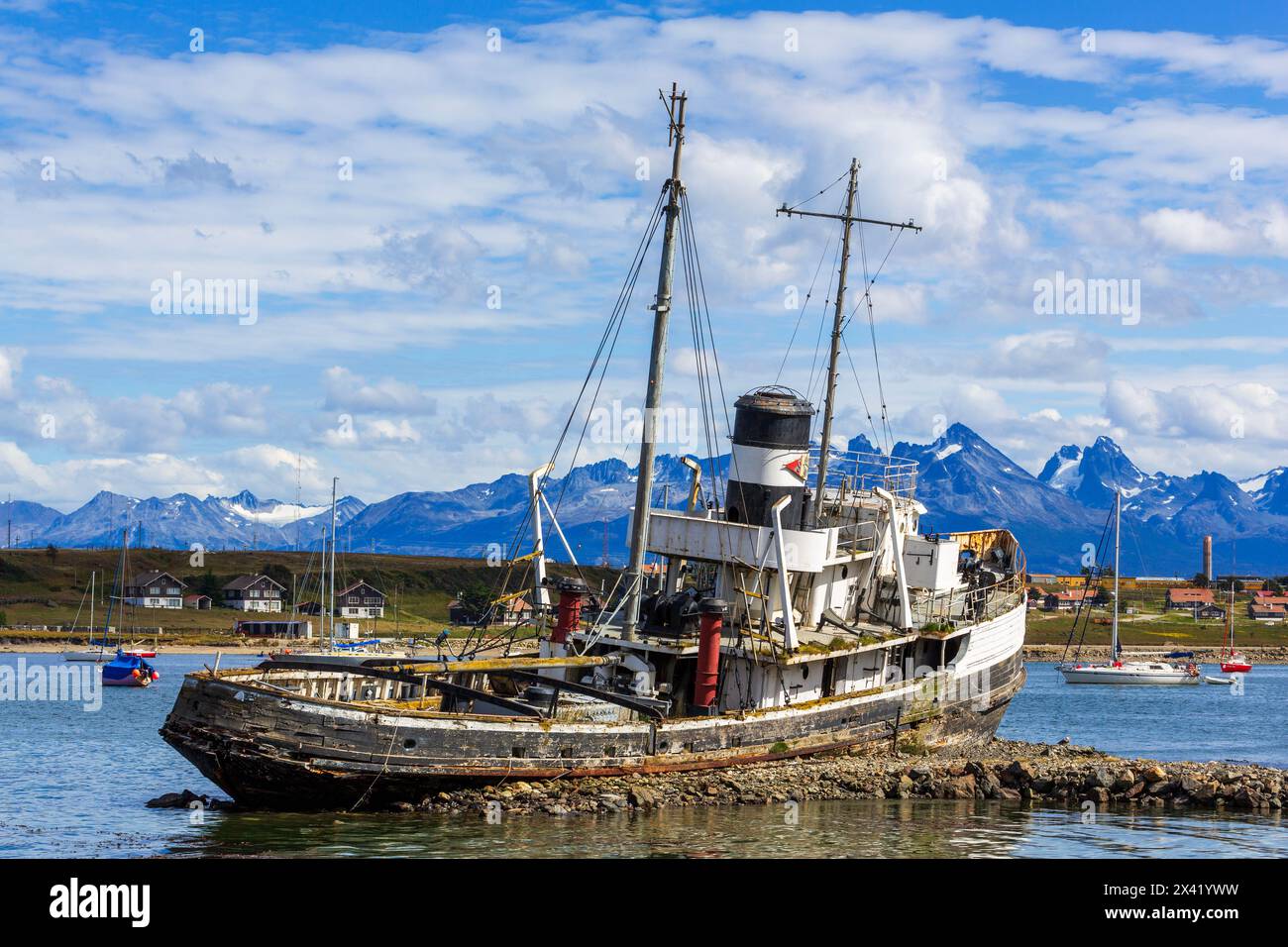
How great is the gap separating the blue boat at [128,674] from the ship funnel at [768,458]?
62604 millimetres

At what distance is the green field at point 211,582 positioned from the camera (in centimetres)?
13538

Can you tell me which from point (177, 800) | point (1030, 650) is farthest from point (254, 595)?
point (177, 800)

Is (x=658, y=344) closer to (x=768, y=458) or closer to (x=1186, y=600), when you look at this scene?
(x=768, y=458)

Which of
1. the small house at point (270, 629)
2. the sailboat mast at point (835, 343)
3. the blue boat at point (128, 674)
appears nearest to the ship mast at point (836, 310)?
the sailboat mast at point (835, 343)

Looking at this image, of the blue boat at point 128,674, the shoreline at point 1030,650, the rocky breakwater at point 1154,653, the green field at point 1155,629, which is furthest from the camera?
the green field at point 1155,629

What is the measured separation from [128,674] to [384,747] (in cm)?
6735

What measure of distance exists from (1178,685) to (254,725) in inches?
3699

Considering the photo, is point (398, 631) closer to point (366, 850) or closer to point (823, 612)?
point (823, 612)

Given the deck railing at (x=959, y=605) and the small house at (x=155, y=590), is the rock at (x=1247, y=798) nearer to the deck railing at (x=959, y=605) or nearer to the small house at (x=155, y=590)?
the deck railing at (x=959, y=605)

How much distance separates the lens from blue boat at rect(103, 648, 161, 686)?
89.9 m
